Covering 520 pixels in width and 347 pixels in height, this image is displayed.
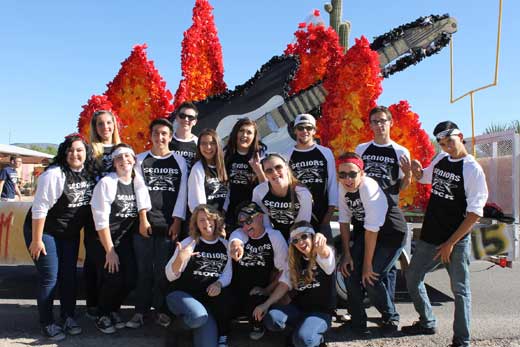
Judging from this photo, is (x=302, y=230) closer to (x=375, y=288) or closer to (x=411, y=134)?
(x=375, y=288)

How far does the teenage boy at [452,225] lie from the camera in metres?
3.33

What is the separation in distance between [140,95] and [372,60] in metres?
4.31

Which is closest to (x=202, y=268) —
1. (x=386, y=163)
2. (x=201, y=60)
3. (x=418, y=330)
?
(x=386, y=163)

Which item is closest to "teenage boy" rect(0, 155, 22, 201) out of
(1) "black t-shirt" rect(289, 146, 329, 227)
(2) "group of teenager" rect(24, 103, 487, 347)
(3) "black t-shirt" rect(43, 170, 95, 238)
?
(2) "group of teenager" rect(24, 103, 487, 347)

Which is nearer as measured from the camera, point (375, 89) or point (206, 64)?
point (375, 89)

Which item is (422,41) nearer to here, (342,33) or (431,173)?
(342,33)

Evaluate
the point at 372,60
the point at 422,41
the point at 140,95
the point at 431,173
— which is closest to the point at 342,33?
the point at 422,41

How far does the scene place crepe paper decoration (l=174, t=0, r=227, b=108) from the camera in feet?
27.5

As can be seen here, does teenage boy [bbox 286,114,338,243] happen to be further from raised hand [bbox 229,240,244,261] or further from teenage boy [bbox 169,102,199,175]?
teenage boy [bbox 169,102,199,175]

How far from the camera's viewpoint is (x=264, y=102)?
8234 mm

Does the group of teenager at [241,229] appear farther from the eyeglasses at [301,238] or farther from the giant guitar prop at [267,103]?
the giant guitar prop at [267,103]

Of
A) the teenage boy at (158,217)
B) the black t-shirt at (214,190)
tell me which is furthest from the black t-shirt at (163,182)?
the black t-shirt at (214,190)

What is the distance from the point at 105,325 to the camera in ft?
11.7

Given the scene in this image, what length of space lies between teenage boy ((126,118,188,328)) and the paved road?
0.31 m
